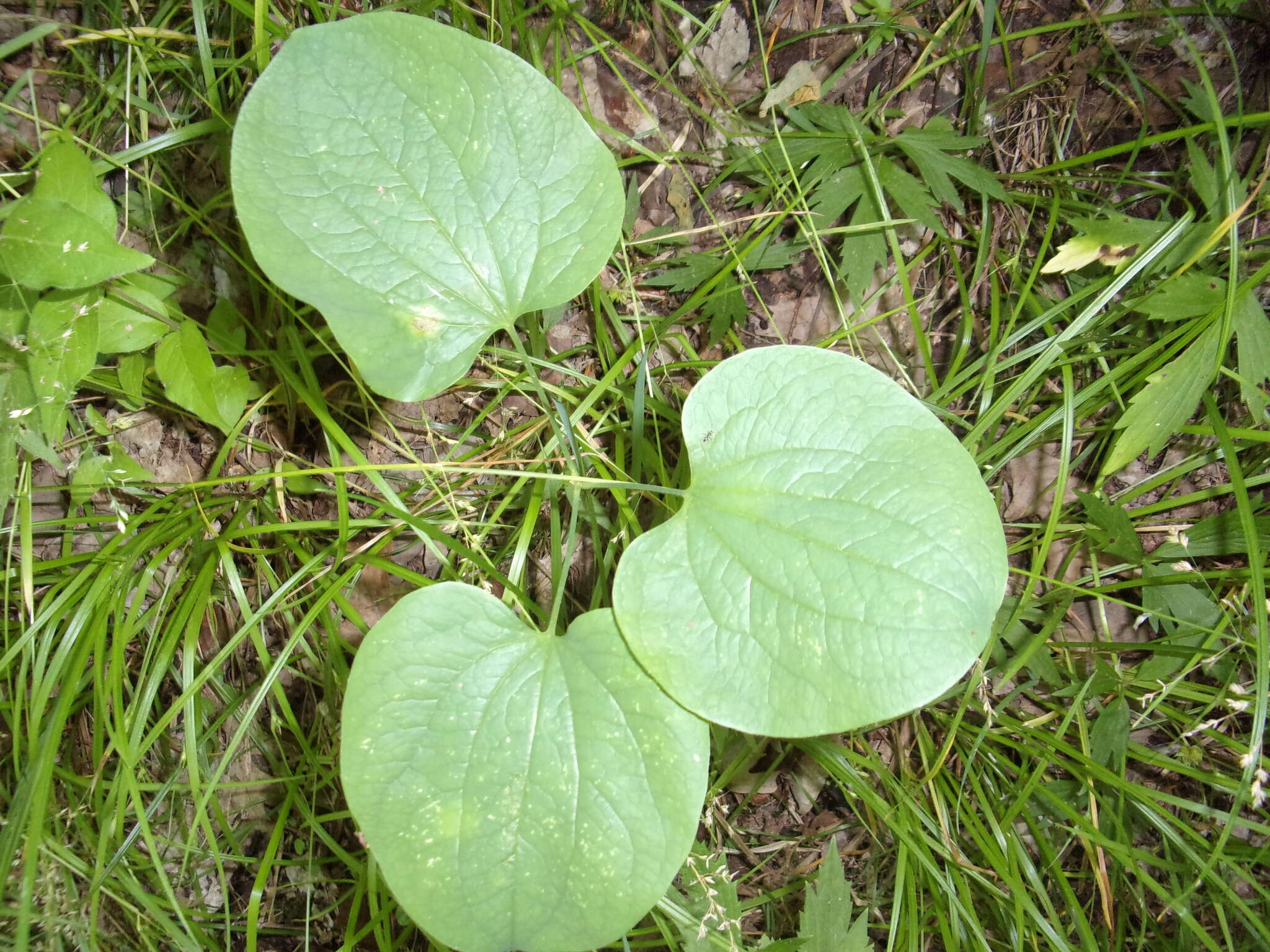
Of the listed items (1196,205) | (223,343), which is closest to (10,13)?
(223,343)

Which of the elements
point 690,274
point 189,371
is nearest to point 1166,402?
point 690,274

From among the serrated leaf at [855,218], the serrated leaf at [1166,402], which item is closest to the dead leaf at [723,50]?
the serrated leaf at [855,218]

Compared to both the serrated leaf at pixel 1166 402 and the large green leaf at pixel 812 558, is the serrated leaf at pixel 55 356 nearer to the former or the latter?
the large green leaf at pixel 812 558

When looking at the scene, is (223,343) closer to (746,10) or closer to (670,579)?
(670,579)

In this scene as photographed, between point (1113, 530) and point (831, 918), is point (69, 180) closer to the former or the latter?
point (831, 918)

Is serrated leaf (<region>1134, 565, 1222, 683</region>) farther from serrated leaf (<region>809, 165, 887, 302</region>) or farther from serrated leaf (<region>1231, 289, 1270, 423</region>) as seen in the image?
serrated leaf (<region>809, 165, 887, 302</region>)
